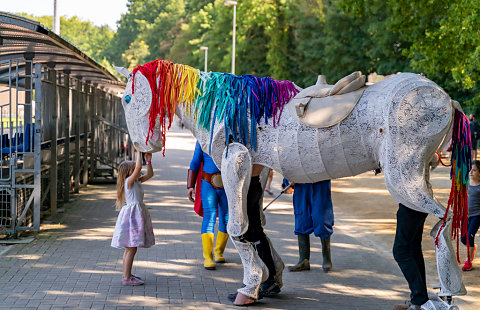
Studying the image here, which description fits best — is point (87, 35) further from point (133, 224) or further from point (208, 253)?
point (133, 224)

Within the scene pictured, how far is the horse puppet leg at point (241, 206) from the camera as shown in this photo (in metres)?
5.64

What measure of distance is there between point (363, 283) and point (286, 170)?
215 cm

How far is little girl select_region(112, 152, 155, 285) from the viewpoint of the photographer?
646cm

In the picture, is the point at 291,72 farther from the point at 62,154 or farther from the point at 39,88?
the point at 39,88

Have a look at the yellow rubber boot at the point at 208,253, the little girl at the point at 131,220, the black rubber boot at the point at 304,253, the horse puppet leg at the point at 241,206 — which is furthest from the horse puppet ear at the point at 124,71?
the black rubber boot at the point at 304,253

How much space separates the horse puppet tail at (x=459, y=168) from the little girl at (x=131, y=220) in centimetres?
300

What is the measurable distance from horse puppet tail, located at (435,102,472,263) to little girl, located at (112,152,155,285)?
2998 millimetres

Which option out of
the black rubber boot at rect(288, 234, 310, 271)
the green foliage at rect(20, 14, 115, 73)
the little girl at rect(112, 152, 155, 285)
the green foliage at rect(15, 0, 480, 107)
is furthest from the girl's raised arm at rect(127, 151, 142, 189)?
the green foliage at rect(20, 14, 115, 73)

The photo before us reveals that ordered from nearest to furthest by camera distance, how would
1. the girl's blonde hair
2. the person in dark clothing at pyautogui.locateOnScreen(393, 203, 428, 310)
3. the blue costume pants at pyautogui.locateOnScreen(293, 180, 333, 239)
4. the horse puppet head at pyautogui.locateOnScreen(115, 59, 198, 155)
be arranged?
the person in dark clothing at pyautogui.locateOnScreen(393, 203, 428, 310), the horse puppet head at pyautogui.locateOnScreen(115, 59, 198, 155), the girl's blonde hair, the blue costume pants at pyautogui.locateOnScreen(293, 180, 333, 239)

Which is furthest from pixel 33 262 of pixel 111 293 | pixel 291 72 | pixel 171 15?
pixel 171 15

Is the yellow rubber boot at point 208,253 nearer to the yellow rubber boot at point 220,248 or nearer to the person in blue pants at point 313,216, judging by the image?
the yellow rubber boot at point 220,248

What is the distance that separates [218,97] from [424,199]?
6.74ft

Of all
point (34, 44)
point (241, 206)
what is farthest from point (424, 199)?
point (34, 44)

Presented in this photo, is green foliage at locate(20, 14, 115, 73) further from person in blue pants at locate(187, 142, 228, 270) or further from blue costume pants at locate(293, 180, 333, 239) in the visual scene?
blue costume pants at locate(293, 180, 333, 239)
